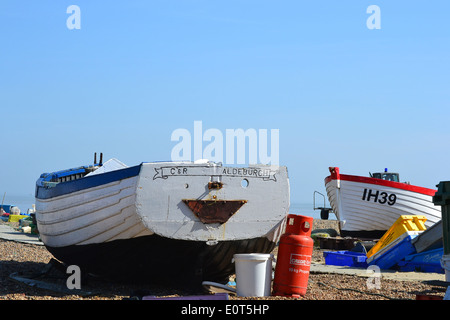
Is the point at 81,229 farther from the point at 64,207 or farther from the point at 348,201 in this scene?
the point at 348,201

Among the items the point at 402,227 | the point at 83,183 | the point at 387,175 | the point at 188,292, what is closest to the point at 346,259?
the point at 402,227

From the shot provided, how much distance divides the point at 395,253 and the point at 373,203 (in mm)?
8318

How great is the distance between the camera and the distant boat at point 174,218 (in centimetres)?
798

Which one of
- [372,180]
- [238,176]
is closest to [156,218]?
[238,176]

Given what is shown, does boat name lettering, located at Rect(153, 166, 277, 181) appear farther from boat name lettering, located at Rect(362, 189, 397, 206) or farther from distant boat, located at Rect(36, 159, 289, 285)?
boat name lettering, located at Rect(362, 189, 397, 206)

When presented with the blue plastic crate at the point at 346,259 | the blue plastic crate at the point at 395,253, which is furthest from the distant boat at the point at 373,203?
the blue plastic crate at the point at 395,253

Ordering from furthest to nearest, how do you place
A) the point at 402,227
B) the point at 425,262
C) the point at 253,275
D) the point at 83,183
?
the point at 402,227 → the point at 425,262 → the point at 83,183 → the point at 253,275

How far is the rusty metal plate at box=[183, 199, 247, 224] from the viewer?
808 cm

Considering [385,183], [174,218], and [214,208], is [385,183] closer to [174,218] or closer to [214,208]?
[214,208]

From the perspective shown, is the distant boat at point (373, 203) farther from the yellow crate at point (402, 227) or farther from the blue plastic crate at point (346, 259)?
the blue plastic crate at point (346, 259)

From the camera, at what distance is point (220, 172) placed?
822 cm
